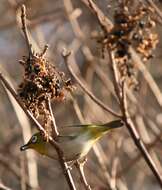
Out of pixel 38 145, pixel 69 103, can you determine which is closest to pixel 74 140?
pixel 38 145

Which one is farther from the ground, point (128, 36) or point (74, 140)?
point (128, 36)

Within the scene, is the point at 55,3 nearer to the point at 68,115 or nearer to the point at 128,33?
Answer: the point at 68,115

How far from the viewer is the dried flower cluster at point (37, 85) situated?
→ 6.07 feet

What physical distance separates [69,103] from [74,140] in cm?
Answer: 102

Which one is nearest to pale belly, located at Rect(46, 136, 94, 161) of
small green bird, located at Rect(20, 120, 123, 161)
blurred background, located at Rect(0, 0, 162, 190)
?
small green bird, located at Rect(20, 120, 123, 161)

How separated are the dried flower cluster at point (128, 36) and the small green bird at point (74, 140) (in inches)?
16.0

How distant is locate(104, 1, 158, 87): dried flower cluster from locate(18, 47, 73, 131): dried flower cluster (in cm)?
28

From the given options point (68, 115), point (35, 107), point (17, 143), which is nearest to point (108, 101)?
point (68, 115)

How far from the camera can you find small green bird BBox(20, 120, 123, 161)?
2371 millimetres

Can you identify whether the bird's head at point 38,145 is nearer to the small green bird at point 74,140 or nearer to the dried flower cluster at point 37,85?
the small green bird at point 74,140

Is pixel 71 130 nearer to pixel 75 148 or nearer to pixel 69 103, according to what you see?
pixel 75 148

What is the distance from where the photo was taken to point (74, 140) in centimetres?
251

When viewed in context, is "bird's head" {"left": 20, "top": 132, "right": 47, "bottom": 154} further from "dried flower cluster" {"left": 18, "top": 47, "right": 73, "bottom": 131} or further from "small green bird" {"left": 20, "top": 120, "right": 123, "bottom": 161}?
"dried flower cluster" {"left": 18, "top": 47, "right": 73, "bottom": 131}

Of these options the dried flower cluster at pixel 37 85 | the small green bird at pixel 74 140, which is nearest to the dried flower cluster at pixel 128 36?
the dried flower cluster at pixel 37 85
